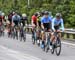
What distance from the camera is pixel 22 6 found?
191 ft

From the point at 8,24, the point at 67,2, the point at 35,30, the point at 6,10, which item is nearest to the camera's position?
the point at 35,30

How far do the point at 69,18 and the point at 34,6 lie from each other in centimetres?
1280

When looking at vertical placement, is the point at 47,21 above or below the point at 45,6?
above

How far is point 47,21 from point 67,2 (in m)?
27.8

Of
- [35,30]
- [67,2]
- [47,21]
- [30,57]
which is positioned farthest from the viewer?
[67,2]

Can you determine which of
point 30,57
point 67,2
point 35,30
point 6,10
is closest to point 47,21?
point 30,57

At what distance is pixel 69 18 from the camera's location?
4288 cm

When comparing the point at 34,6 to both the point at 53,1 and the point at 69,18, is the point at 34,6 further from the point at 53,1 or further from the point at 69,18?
the point at 69,18

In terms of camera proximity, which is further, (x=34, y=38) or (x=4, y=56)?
(x=34, y=38)

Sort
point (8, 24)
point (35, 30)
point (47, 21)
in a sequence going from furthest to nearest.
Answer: point (8, 24)
point (35, 30)
point (47, 21)

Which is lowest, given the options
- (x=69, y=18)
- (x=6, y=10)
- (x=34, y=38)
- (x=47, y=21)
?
(x=6, y=10)

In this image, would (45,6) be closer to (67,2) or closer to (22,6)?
(67,2)

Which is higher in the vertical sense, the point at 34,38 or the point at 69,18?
the point at 34,38

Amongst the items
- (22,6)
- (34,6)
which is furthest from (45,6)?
(22,6)
